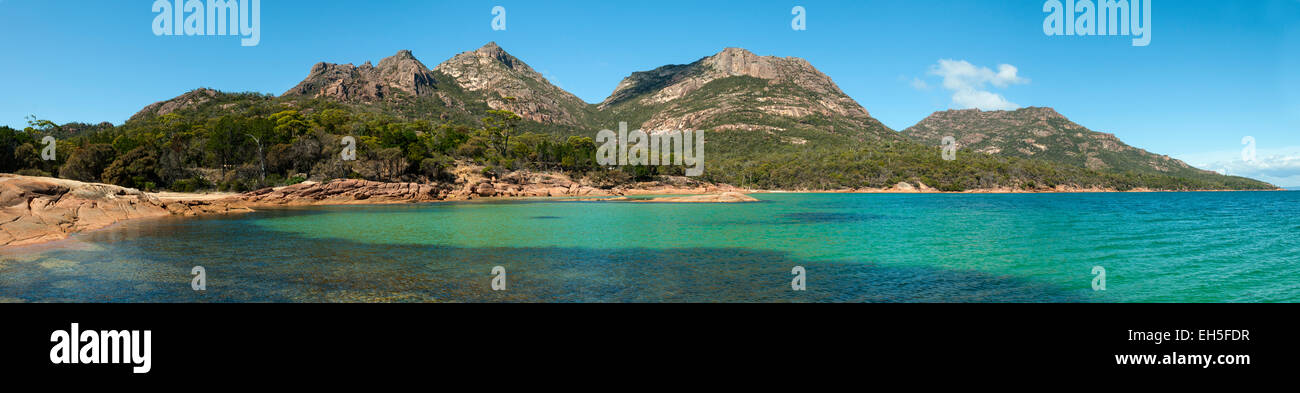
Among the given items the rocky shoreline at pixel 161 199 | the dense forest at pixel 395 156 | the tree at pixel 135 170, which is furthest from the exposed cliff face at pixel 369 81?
the tree at pixel 135 170

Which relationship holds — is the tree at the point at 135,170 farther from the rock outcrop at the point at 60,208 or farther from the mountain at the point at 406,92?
the mountain at the point at 406,92

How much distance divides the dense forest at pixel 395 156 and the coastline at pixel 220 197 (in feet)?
20.9

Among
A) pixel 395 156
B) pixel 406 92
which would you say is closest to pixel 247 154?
pixel 395 156

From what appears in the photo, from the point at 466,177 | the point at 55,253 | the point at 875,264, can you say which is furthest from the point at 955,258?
the point at 466,177

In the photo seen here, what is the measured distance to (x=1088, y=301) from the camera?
1103 centimetres

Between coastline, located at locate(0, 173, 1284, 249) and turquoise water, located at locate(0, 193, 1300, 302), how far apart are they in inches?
92.0

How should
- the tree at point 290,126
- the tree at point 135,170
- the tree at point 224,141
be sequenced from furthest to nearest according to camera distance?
the tree at point 290,126 < the tree at point 224,141 < the tree at point 135,170

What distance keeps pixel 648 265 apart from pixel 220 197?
162 feet

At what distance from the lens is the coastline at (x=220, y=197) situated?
22875 mm

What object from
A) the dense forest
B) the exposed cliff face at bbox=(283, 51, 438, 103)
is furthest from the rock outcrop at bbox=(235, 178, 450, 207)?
the exposed cliff face at bbox=(283, 51, 438, 103)
